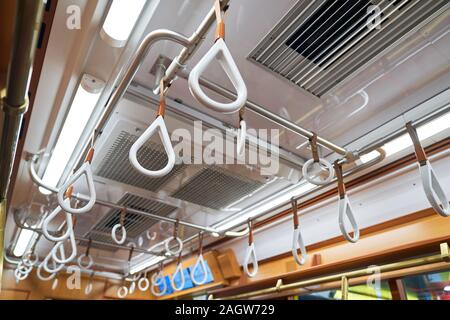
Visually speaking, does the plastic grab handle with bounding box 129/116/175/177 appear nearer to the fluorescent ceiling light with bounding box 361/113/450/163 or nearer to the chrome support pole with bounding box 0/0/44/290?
the chrome support pole with bounding box 0/0/44/290

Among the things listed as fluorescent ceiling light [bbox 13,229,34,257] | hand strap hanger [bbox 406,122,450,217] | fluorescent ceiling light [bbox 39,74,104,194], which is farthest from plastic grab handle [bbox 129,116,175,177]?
fluorescent ceiling light [bbox 13,229,34,257]

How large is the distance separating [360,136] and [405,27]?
855mm

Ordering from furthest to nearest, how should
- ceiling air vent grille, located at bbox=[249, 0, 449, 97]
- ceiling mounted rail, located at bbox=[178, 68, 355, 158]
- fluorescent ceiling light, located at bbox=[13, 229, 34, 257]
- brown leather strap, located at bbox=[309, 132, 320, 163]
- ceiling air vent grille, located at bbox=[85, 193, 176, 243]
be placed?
1. fluorescent ceiling light, located at bbox=[13, 229, 34, 257]
2. ceiling air vent grille, located at bbox=[85, 193, 176, 243]
3. brown leather strap, located at bbox=[309, 132, 320, 163]
4. ceiling mounted rail, located at bbox=[178, 68, 355, 158]
5. ceiling air vent grille, located at bbox=[249, 0, 449, 97]

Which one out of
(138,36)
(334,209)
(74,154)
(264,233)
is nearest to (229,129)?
(138,36)

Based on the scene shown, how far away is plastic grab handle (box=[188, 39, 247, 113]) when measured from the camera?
77cm

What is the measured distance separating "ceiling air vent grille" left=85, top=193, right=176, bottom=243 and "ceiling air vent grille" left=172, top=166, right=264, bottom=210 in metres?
0.37

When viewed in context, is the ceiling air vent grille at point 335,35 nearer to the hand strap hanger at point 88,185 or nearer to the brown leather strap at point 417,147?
the brown leather strap at point 417,147

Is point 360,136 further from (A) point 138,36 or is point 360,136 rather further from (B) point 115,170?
(B) point 115,170

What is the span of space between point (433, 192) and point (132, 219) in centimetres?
274

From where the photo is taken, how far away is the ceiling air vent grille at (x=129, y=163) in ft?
6.68

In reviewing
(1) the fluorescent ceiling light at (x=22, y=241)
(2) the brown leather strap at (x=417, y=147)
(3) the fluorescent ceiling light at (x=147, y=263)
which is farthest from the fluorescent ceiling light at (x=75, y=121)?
(3) the fluorescent ceiling light at (x=147, y=263)

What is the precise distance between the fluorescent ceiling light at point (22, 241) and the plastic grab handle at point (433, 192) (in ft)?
11.7

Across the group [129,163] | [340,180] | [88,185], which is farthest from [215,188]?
[88,185]

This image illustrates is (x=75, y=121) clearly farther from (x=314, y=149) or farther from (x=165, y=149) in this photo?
(x=314, y=149)
